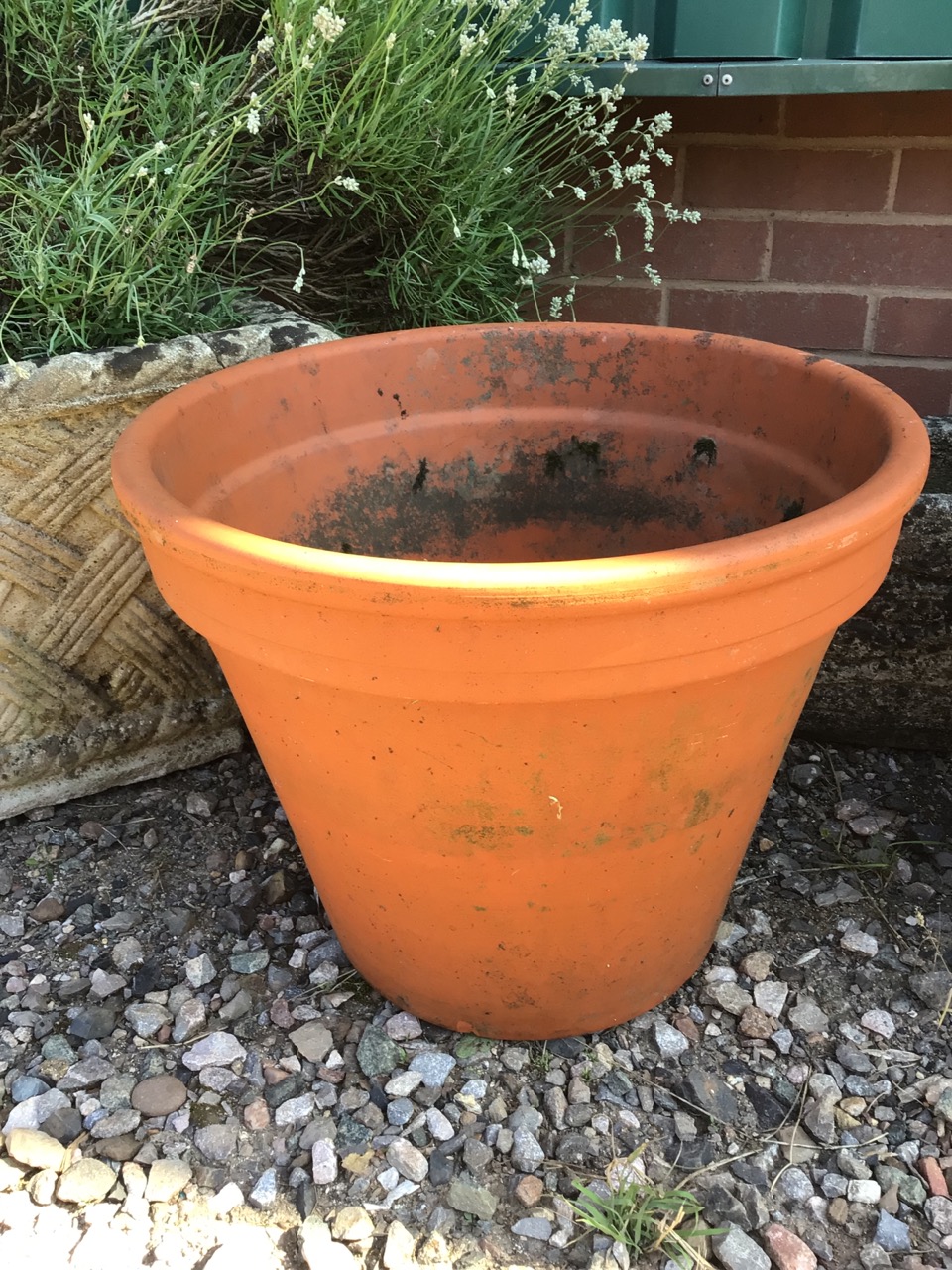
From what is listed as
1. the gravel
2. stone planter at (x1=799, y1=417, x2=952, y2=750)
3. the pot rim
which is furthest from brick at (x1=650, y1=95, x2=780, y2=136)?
the gravel

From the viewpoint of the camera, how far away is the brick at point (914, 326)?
6.57 feet

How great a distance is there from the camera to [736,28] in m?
1.72

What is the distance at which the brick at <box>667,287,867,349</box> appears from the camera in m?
2.05

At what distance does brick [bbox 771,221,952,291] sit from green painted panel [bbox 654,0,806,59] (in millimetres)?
355

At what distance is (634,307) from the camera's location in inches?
85.8

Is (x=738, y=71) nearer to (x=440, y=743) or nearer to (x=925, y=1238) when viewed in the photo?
(x=440, y=743)

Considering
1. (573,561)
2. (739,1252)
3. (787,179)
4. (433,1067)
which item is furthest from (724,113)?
(739,1252)

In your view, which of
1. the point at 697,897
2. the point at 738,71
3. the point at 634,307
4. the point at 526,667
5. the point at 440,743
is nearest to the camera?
the point at 526,667

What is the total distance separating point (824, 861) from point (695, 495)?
0.61m

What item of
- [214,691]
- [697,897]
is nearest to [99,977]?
[214,691]

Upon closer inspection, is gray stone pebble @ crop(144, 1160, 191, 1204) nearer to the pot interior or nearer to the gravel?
the gravel

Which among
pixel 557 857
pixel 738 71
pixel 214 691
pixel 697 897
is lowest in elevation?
pixel 214 691

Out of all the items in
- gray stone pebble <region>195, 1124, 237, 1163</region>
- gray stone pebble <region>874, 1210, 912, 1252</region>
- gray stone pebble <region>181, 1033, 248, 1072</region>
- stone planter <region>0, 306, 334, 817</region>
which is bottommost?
gray stone pebble <region>181, 1033, 248, 1072</region>

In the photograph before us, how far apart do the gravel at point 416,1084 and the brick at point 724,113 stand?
129 cm
